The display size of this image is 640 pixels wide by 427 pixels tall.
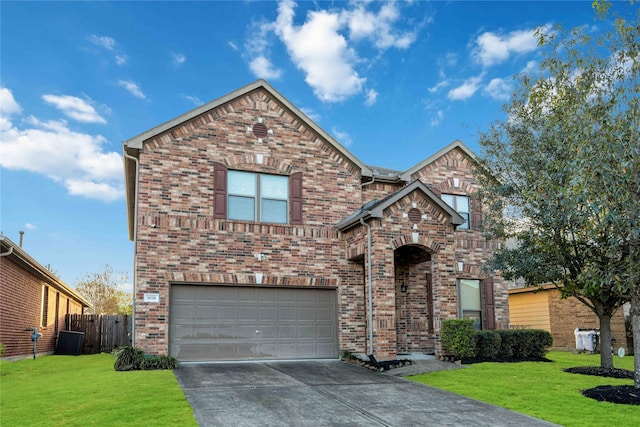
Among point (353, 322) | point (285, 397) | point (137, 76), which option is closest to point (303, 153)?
point (353, 322)

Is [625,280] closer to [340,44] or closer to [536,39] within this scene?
[536,39]

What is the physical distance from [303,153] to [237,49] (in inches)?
229

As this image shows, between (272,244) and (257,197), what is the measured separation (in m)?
1.44

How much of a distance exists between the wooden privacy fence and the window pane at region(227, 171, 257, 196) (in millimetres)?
9522

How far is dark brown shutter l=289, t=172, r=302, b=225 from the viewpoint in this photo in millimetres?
16172

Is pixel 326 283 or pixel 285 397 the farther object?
pixel 326 283

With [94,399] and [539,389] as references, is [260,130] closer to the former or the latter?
[94,399]

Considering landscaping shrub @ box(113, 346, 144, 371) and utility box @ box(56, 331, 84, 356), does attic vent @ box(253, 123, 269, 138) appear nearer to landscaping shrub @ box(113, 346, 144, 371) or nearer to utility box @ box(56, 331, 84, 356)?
landscaping shrub @ box(113, 346, 144, 371)

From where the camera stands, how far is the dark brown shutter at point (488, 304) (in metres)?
18.5

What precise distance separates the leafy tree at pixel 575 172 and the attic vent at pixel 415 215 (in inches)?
77.2

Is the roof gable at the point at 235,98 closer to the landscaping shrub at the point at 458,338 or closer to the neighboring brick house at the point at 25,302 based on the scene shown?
the neighboring brick house at the point at 25,302

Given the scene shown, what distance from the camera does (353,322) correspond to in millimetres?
16344

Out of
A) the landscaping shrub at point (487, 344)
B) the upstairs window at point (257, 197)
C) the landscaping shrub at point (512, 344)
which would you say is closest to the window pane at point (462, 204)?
the landscaping shrub at point (512, 344)

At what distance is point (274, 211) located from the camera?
16094 mm
